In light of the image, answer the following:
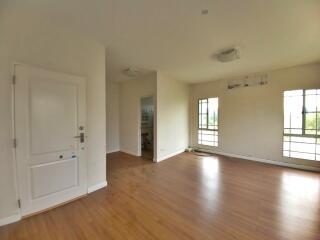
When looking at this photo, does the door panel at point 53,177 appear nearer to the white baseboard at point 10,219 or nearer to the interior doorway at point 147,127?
the white baseboard at point 10,219

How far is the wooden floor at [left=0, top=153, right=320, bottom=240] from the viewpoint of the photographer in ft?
5.70

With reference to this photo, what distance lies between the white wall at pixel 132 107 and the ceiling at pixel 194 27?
1130 millimetres

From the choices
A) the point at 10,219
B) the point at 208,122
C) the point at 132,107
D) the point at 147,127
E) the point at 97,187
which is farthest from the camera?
the point at 147,127

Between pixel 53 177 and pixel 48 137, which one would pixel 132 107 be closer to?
pixel 48 137

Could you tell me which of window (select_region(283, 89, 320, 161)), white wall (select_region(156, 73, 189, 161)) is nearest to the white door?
white wall (select_region(156, 73, 189, 161))

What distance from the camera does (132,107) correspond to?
16.8ft

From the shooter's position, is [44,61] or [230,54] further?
[230,54]

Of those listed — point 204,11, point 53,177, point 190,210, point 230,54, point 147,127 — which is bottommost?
point 190,210

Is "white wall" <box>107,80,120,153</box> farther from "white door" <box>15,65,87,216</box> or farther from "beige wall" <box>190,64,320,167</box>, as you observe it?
"beige wall" <box>190,64,320,167</box>

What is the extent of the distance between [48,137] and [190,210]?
2.30 meters

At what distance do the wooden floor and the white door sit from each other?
0.90 feet

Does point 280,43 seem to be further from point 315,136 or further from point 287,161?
point 287,161

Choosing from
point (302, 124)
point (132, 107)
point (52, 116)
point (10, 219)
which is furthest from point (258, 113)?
point (10, 219)

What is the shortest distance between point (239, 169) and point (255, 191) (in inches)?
46.3
